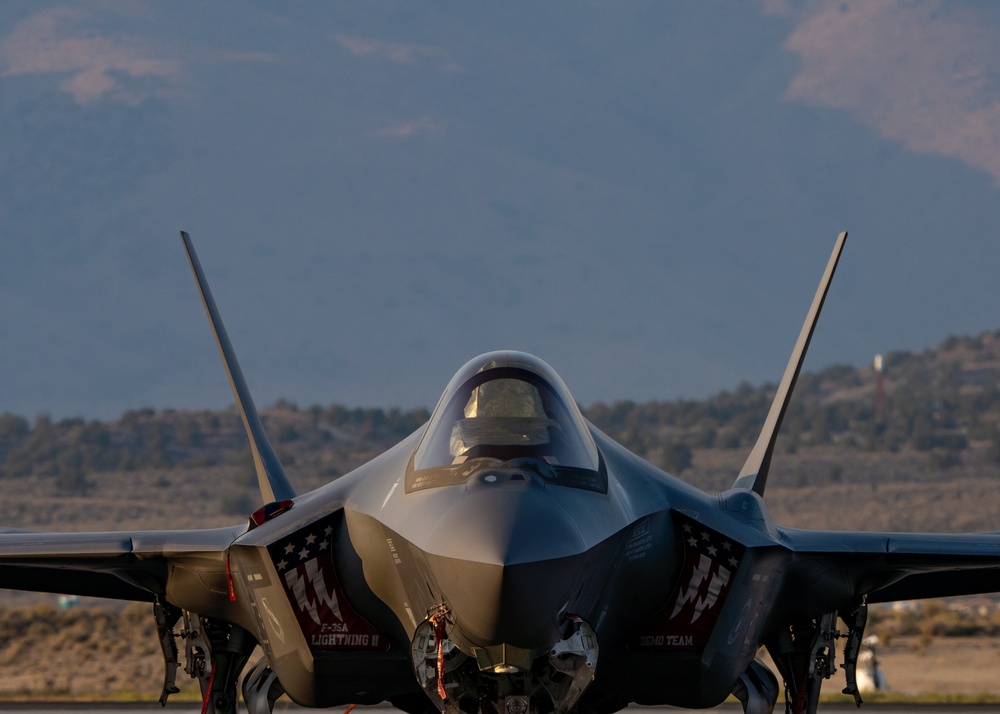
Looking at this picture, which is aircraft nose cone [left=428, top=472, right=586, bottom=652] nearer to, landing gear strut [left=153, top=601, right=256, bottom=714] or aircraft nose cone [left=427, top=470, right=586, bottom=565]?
aircraft nose cone [left=427, top=470, right=586, bottom=565]

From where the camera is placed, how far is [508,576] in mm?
6172

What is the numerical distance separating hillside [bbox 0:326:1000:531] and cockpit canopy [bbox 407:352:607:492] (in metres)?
58.1

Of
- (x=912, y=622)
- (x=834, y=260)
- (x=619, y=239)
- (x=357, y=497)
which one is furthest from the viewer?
(x=619, y=239)

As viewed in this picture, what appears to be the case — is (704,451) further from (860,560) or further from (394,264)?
(394,264)

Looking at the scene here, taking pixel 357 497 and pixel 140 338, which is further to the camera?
pixel 140 338

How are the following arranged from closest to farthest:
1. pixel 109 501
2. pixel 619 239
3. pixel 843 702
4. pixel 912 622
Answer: pixel 843 702 < pixel 912 622 < pixel 109 501 < pixel 619 239

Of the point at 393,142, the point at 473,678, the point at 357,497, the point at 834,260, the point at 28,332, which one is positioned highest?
the point at 393,142

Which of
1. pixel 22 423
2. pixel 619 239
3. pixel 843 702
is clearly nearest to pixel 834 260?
pixel 843 702

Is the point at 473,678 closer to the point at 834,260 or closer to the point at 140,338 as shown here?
the point at 834,260

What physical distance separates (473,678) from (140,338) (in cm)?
16371

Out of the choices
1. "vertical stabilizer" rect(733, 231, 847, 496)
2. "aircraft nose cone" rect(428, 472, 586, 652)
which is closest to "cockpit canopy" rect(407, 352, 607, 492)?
"aircraft nose cone" rect(428, 472, 586, 652)

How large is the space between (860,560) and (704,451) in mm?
82588

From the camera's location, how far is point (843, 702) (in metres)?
19.8

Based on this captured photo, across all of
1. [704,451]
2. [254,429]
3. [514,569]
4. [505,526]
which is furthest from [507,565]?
[704,451]
